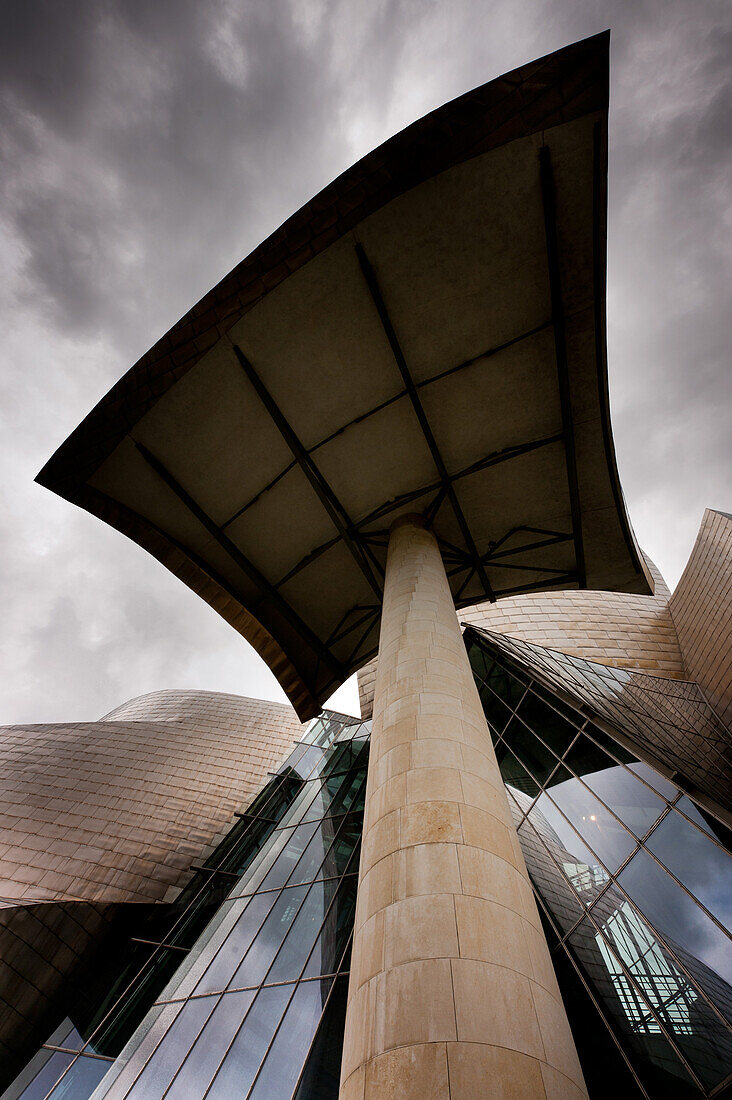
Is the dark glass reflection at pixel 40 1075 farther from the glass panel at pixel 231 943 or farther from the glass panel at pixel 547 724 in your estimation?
the glass panel at pixel 547 724

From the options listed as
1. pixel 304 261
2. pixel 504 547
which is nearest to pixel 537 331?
pixel 304 261

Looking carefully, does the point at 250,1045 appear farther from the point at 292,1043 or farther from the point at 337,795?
the point at 337,795

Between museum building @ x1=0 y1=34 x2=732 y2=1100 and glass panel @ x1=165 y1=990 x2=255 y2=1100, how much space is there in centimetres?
6

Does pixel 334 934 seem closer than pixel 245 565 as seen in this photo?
Yes

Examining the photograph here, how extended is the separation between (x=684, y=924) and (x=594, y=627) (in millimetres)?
19177

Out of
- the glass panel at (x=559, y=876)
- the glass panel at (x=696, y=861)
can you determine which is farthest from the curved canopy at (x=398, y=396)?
the glass panel at (x=696, y=861)

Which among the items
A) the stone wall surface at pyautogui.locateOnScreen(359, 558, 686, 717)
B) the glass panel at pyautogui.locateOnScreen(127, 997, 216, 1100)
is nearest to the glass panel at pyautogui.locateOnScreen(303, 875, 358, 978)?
the glass panel at pyautogui.locateOnScreen(127, 997, 216, 1100)

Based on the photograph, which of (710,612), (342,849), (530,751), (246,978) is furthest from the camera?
(710,612)

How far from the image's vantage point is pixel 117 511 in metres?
11.1

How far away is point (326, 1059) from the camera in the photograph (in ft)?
24.5

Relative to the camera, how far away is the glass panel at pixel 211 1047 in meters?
8.51

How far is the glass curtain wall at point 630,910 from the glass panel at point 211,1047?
6154 mm

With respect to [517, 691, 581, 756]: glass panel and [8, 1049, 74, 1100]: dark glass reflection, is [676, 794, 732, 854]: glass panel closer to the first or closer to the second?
[517, 691, 581, 756]: glass panel

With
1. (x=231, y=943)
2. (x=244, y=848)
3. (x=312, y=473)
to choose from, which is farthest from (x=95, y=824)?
(x=312, y=473)
